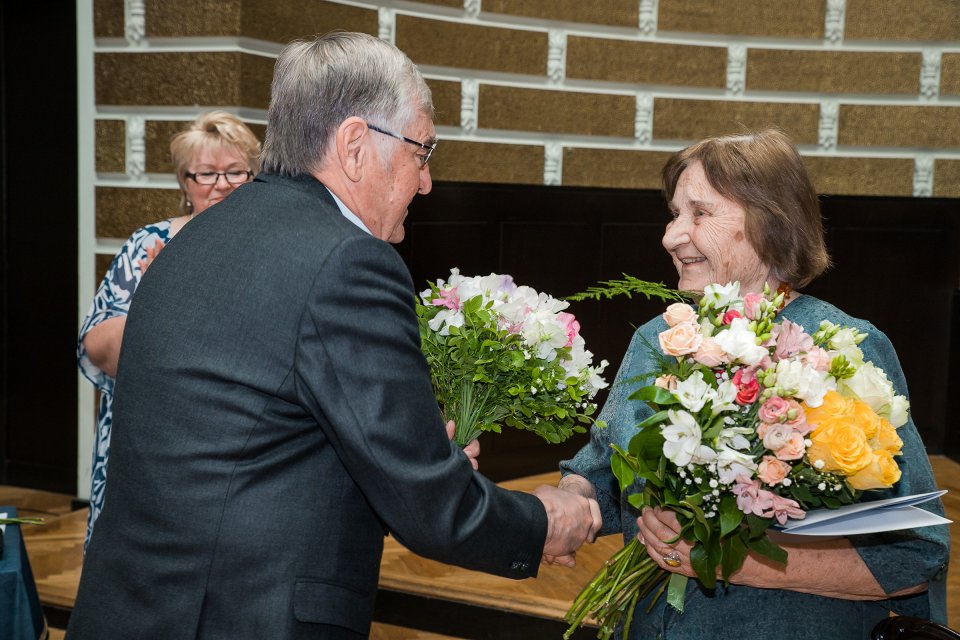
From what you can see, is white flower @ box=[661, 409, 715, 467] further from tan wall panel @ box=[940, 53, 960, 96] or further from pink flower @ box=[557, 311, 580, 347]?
tan wall panel @ box=[940, 53, 960, 96]

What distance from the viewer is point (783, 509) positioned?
154 centimetres

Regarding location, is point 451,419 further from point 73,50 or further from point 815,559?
point 73,50

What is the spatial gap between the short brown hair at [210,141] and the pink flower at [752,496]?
100 inches

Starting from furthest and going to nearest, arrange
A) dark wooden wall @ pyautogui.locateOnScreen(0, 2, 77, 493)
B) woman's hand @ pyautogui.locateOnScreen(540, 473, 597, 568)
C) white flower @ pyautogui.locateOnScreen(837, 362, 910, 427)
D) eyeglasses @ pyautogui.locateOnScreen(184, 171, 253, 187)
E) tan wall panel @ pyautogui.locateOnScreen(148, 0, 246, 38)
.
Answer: dark wooden wall @ pyautogui.locateOnScreen(0, 2, 77, 493) → tan wall panel @ pyautogui.locateOnScreen(148, 0, 246, 38) → eyeglasses @ pyautogui.locateOnScreen(184, 171, 253, 187) → woman's hand @ pyautogui.locateOnScreen(540, 473, 597, 568) → white flower @ pyautogui.locateOnScreen(837, 362, 910, 427)

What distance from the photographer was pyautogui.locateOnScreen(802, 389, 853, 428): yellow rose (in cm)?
153

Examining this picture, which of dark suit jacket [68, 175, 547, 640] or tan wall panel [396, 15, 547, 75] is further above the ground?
tan wall panel [396, 15, 547, 75]

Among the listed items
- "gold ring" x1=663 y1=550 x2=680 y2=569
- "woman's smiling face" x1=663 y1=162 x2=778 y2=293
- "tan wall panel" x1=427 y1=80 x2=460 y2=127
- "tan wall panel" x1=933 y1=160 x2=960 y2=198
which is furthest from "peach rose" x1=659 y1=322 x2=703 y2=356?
"tan wall panel" x1=933 y1=160 x2=960 y2=198

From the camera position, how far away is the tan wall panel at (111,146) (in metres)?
4.98

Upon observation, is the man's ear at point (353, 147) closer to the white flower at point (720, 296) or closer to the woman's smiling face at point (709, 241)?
the white flower at point (720, 296)

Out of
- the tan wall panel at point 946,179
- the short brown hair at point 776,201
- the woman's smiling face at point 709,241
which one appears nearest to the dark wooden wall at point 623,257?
the tan wall panel at point 946,179

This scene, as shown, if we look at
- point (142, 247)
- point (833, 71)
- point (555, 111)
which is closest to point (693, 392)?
point (142, 247)

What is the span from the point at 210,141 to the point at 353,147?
2.00m

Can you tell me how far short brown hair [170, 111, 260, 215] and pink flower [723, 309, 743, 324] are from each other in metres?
2.40

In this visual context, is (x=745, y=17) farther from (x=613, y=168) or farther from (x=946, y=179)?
(x=946, y=179)
